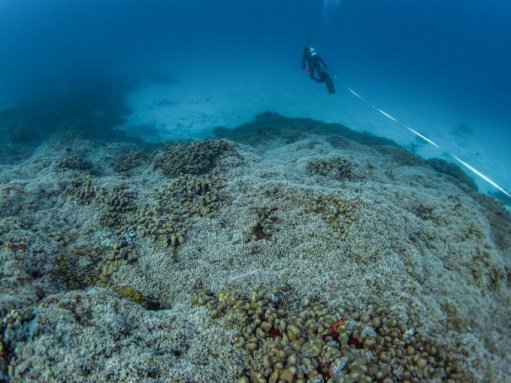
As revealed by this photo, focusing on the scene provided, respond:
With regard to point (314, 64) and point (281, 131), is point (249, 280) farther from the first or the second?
point (314, 64)


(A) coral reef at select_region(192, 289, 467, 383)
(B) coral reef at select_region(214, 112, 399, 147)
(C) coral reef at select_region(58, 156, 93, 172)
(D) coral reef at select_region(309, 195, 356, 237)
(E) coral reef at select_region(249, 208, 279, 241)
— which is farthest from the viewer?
(B) coral reef at select_region(214, 112, 399, 147)

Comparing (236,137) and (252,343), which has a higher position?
(252,343)

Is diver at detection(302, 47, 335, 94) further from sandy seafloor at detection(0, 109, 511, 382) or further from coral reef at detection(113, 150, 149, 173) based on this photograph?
sandy seafloor at detection(0, 109, 511, 382)

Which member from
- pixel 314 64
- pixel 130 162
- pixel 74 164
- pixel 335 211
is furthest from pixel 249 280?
pixel 314 64

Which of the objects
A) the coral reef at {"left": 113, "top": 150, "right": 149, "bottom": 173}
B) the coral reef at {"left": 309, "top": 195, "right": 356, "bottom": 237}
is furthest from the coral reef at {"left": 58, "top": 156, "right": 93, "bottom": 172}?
the coral reef at {"left": 309, "top": 195, "right": 356, "bottom": 237}

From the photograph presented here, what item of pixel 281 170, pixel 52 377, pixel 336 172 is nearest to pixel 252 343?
pixel 52 377

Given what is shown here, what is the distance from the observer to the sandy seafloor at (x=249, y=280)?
3.76m

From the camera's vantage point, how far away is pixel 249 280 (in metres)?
5.16

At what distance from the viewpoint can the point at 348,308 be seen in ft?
14.7

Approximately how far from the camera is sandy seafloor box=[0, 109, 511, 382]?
376 cm

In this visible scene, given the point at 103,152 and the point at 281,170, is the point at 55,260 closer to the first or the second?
the point at 281,170

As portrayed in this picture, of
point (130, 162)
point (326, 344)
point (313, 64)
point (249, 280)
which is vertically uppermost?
point (313, 64)

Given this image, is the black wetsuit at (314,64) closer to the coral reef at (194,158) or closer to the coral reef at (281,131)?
the coral reef at (281,131)

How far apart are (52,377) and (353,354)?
11.4ft
